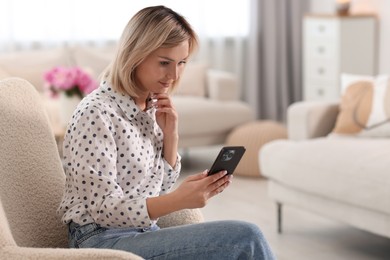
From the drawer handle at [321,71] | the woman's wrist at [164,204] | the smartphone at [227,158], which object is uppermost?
the smartphone at [227,158]

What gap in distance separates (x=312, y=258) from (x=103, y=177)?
179 centimetres

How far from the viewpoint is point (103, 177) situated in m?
1.99

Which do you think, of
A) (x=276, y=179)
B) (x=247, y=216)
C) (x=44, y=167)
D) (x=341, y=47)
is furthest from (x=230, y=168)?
(x=341, y=47)

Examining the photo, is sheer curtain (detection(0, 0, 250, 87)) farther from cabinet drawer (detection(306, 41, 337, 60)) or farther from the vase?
the vase

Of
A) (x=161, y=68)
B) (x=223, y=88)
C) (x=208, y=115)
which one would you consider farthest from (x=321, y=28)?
(x=161, y=68)

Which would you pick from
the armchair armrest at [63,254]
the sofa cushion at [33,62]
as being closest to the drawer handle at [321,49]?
the sofa cushion at [33,62]

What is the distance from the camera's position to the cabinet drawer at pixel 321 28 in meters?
6.00

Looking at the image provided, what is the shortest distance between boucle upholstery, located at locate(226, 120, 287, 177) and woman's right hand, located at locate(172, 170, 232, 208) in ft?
10.2

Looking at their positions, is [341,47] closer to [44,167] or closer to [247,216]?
[247,216]

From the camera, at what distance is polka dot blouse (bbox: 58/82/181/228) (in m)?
2.00

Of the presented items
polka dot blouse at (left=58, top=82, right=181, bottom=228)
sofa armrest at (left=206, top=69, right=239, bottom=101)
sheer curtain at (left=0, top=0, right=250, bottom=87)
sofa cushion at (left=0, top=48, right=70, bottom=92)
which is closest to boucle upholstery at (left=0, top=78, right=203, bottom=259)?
polka dot blouse at (left=58, top=82, right=181, bottom=228)

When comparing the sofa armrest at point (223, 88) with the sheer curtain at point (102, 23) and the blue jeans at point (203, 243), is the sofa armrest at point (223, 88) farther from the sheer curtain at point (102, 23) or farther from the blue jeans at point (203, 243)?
the blue jeans at point (203, 243)

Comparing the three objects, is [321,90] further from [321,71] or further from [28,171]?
[28,171]

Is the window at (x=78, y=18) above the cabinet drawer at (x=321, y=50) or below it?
above
